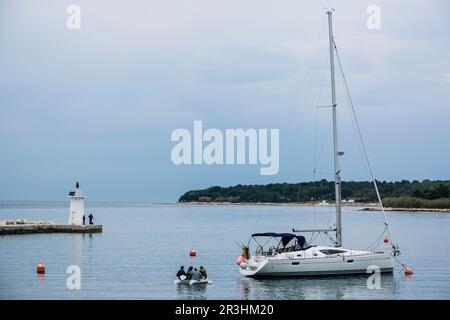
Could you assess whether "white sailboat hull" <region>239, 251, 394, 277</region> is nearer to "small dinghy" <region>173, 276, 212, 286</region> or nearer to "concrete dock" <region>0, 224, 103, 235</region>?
"small dinghy" <region>173, 276, 212, 286</region>

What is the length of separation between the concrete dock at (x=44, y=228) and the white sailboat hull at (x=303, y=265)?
129 ft

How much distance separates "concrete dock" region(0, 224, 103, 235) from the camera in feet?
260

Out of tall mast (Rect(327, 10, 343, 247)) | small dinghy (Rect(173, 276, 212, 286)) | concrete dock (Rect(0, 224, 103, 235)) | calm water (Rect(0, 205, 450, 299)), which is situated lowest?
calm water (Rect(0, 205, 450, 299))

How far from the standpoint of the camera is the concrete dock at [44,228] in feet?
260

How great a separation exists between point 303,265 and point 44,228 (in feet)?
148

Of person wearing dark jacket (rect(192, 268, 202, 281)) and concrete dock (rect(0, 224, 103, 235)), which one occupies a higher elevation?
concrete dock (rect(0, 224, 103, 235))

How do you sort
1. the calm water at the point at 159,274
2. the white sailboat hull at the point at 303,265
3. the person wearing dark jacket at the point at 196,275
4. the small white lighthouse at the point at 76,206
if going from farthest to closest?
the small white lighthouse at the point at 76,206 → the white sailboat hull at the point at 303,265 → the person wearing dark jacket at the point at 196,275 → the calm water at the point at 159,274

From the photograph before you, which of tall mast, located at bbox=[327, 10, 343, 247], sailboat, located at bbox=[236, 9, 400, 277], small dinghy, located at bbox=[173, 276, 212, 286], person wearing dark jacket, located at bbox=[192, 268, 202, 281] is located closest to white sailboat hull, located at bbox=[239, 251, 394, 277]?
sailboat, located at bbox=[236, 9, 400, 277]

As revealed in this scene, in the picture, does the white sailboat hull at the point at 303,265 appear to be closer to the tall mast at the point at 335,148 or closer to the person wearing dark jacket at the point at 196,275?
the tall mast at the point at 335,148

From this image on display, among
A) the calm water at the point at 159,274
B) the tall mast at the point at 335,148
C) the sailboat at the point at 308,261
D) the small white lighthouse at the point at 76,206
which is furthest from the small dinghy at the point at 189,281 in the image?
the small white lighthouse at the point at 76,206

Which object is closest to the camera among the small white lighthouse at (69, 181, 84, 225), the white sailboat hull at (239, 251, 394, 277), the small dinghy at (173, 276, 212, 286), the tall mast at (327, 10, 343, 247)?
the small dinghy at (173, 276, 212, 286)

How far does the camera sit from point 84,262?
54.8 m

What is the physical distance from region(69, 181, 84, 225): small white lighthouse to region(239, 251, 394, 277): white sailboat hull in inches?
1363
